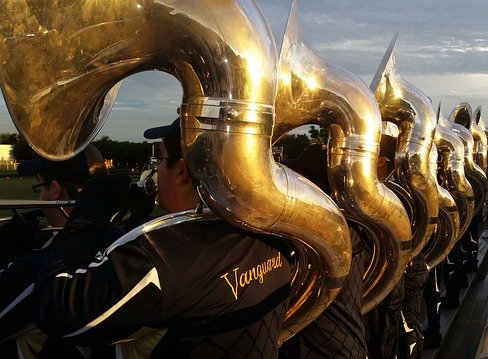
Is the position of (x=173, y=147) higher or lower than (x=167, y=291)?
higher

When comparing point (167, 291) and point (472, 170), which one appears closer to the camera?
point (167, 291)

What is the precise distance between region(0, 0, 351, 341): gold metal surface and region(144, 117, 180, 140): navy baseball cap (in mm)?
391

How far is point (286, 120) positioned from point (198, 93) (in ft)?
1.98

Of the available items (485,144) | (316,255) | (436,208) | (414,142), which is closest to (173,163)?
(316,255)

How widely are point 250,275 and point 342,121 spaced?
763 mm

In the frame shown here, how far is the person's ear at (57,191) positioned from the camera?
2.38 m

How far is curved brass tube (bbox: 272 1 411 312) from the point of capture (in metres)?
1.80

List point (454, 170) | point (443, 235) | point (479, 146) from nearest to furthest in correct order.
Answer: point (443, 235) → point (454, 170) → point (479, 146)

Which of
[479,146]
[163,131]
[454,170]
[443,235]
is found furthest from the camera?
[479,146]

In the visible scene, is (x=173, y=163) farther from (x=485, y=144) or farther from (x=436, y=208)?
(x=485, y=144)

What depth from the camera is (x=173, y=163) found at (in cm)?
172

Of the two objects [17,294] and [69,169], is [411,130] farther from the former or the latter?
[17,294]

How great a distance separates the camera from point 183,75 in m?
1.31

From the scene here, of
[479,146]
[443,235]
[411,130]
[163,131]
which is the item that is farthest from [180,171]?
[479,146]
